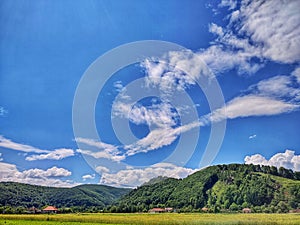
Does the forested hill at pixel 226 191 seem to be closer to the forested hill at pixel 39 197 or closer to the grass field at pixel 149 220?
the forested hill at pixel 39 197

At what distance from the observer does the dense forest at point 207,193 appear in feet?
111

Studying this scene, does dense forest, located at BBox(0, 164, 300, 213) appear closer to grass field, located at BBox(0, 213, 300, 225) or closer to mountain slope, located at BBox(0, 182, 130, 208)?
mountain slope, located at BBox(0, 182, 130, 208)

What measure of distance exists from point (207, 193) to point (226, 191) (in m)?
2.72

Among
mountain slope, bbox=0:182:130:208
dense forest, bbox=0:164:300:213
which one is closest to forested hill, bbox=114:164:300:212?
dense forest, bbox=0:164:300:213

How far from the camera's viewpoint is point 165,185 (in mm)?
46781

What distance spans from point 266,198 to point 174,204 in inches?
391

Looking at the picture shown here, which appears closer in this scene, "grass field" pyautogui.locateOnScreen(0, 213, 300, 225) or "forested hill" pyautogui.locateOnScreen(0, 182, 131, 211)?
"grass field" pyautogui.locateOnScreen(0, 213, 300, 225)

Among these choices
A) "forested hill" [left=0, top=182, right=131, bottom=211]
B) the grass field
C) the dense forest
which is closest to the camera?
the grass field

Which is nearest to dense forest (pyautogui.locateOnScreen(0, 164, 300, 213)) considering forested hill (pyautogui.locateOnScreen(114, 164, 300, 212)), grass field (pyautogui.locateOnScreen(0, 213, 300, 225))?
forested hill (pyautogui.locateOnScreen(114, 164, 300, 212))

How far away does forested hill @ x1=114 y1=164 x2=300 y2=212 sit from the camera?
33906 millimetres

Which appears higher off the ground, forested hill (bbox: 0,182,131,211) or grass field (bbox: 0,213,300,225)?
forested hill (bbox: 0,182,131,211)

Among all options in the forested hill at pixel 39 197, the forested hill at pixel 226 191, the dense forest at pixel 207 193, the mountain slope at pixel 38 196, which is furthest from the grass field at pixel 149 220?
the mountain slope at pixel 38 196

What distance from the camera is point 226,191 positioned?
39.2 metres

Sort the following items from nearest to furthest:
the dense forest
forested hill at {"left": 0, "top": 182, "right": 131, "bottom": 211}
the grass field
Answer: the grass field, the dense forest, forested hill at {"left": 0, "top": 182, "right": 131, "bottom": 211}
